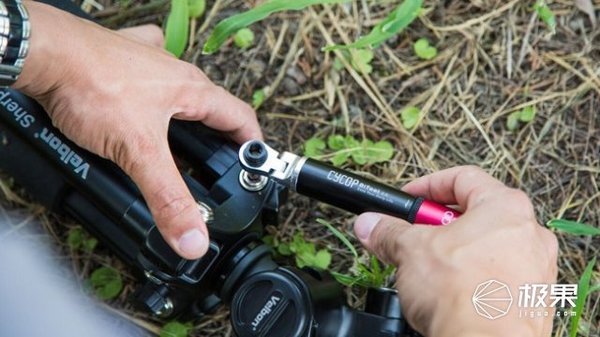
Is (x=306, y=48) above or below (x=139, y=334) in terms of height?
above

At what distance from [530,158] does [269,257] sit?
0.72 metres

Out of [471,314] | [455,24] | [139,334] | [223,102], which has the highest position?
[455,24]

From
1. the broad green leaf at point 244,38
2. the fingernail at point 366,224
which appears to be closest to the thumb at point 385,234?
the fingernail at point 366,224

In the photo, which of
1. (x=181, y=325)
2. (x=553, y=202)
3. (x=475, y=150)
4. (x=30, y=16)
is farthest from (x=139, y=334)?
(x=553, y=202)

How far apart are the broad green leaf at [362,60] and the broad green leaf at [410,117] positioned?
14 centimetres

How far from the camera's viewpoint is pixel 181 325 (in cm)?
172

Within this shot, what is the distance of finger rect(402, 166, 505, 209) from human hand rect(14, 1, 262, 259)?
448 millimetres

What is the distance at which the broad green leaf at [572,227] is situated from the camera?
5.32ft

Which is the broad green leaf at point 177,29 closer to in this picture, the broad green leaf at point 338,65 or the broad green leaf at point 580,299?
the broad green leaf at point 338,65

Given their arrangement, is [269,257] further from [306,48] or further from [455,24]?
[455,24]

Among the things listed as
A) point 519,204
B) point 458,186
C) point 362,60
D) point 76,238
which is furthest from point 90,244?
point 519,204

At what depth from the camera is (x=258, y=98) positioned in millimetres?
1873

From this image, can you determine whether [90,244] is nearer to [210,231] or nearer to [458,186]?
[210,231]

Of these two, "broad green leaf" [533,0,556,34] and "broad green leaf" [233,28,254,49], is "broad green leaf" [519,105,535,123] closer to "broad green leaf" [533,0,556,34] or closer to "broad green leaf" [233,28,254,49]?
"broad green leaf" [533,0,556,34]
